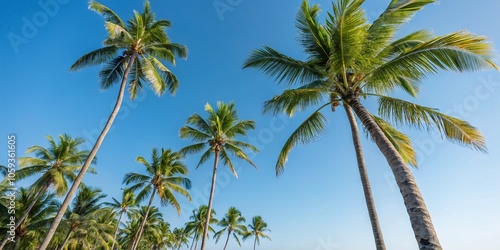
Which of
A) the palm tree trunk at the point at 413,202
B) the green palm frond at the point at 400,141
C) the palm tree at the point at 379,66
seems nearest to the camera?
the palm tree trunk at the point at 413,202

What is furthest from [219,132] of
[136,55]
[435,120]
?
[435,120]

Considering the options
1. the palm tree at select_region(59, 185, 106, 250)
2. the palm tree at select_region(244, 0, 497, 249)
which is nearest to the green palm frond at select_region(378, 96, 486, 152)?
the palm tree at select_region(244, 0, 497, 249)

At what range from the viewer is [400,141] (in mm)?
7410

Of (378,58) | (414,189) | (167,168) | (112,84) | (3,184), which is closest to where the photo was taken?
(414,189)

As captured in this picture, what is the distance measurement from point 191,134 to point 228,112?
9.83ft

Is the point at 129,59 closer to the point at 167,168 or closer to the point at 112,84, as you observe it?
the point at 112,84

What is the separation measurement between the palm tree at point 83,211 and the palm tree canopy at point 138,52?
49.3 feet

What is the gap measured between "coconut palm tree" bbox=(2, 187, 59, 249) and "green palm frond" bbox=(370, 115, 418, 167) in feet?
73.2

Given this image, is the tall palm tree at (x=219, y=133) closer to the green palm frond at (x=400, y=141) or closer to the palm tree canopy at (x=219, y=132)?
the palm tree canopy at (x=219, y=132)

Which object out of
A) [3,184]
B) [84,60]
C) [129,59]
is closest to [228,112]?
[129,59]

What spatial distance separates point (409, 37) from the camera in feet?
21.8

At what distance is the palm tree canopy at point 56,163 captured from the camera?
17234mm

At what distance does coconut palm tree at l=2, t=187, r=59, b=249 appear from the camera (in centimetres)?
1867


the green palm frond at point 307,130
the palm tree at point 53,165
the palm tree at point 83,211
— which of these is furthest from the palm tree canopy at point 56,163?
the green palm frond at point 307,130
